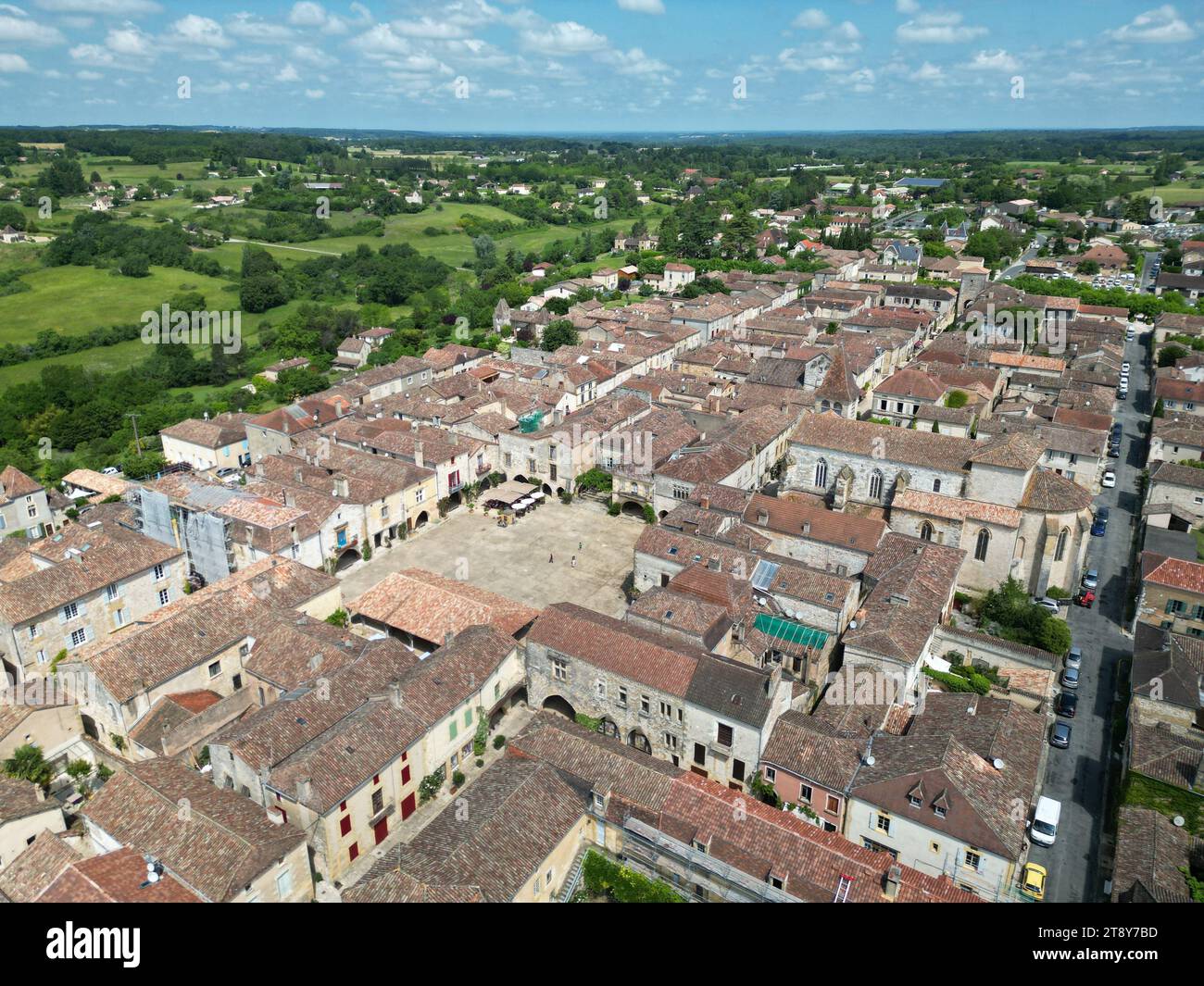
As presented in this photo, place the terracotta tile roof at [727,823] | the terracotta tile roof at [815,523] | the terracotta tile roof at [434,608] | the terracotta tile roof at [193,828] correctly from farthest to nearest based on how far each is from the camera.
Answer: the terracotta tile roof at [815,523]
the terracotta tile roof at [434,608]
the terracotta tile roof at [727,823]
the terracotta tile roof at [193,828]

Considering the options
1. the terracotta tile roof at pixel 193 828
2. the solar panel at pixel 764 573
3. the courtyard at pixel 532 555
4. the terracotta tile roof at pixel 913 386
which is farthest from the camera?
the terracotta tile roof at pixel 913 386

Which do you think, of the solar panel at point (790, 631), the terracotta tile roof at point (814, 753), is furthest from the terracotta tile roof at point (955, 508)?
the terracotta tile roof at point (814, 753)

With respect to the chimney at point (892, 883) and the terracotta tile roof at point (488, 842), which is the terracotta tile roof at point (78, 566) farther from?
the chimney at point (892, 883)

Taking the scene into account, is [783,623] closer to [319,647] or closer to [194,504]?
[319,647]

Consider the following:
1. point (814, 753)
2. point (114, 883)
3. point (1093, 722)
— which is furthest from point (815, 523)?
point (114, 883)

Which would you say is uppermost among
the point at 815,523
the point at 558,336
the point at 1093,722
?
the point at 558,336

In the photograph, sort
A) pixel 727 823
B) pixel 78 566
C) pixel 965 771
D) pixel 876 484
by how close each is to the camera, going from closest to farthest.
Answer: pixel 727 823 → pixel 965 771 → pixel 78 566 → pixel 876 484

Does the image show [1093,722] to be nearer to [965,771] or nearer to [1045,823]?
[1045,823]
